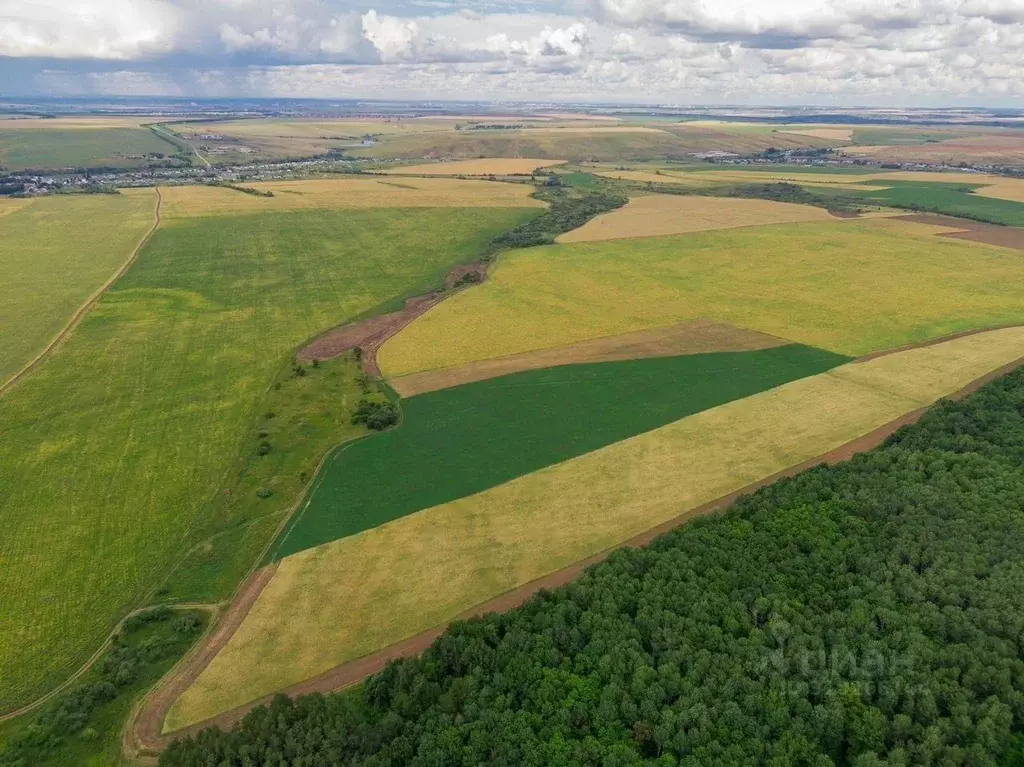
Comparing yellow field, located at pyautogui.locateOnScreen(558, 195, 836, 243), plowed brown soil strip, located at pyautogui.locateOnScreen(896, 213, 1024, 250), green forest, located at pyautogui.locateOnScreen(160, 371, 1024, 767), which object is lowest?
green forest, located at pyautogui.locateOnScreen(160, 371, 1024, 767)

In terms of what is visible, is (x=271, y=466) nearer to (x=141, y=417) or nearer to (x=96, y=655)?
(x=141, y=417)

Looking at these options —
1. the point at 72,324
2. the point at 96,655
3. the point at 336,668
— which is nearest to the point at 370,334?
the point at 72,324

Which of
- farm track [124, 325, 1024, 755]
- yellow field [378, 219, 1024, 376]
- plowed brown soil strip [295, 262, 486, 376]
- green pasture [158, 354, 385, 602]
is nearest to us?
farm track [124, 325, 1024, 755]

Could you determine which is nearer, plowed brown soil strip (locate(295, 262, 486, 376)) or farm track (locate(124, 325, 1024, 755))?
farm track (locate(124, 325, 1024, 755))

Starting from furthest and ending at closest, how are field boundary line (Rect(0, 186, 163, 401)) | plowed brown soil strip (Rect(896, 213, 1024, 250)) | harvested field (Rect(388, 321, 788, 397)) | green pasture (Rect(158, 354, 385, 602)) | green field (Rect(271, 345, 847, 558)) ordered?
plowed brown soil strip (Rect(896, 213, 1024, 250)) < field boundary line (Rect(0, 186, 163, 401)) < harvested field (Rect(388, 321, 788, 397)) < green field (Rect(271, 345, 847, 558)) < green pasture (Rect(158, 354, 385, 602))

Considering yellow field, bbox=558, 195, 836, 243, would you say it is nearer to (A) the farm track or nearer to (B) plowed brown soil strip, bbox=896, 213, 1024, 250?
(B) plowed brown soil strip, bbox=896, 213, 1024, 250

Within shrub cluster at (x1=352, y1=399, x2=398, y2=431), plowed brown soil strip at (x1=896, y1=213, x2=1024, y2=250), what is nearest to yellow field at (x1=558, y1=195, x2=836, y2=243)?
plowed brown soil strip at (x1=896, y1=213, x2=1024, y2=250)

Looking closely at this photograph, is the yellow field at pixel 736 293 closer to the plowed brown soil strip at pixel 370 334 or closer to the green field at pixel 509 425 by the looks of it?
the plowed brown soil strip at pixel 370 334

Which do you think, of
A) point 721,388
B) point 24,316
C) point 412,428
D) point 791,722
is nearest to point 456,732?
point 791,722
